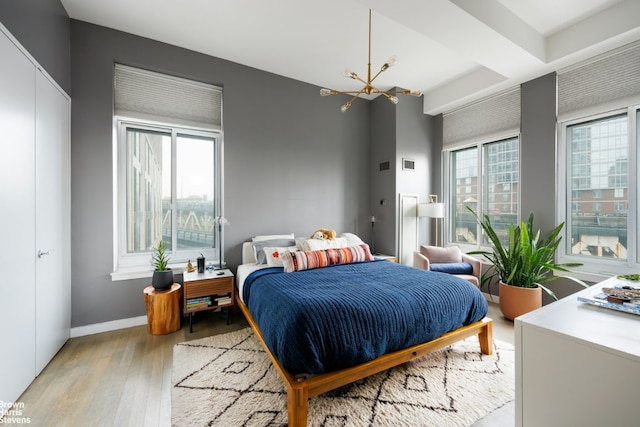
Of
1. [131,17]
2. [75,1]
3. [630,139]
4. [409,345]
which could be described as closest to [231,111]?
[131,17]

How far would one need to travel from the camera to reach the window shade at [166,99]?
2830mm

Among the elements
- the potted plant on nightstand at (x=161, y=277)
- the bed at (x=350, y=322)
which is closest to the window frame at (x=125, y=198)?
the potted plant on nightstand at (x=161, y=277)

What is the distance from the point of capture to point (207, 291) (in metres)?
2.72

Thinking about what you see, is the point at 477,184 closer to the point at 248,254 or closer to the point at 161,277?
the point at 248,254

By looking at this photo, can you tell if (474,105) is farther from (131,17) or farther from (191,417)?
(191,417)

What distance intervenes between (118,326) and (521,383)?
3.40m

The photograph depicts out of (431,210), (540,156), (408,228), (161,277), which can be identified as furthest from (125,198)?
(540,156)

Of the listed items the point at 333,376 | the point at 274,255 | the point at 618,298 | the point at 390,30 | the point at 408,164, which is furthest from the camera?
the point at 408,164

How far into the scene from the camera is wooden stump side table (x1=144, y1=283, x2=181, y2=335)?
257 centimetres

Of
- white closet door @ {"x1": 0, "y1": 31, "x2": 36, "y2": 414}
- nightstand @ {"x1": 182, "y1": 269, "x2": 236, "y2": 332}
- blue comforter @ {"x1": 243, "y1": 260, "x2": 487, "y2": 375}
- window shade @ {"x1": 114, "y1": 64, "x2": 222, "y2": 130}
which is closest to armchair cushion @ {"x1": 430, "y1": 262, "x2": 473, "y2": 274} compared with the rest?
blue comforter @ {"x1": 243, "y1": 260, "x2": 487, "y2": 375}

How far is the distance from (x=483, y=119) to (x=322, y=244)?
2991 millimetres

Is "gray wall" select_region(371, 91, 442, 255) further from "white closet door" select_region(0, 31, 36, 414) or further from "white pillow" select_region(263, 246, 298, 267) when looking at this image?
"white closet door" select_region(0, 31, 36, 414)

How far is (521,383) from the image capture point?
113 centimetres

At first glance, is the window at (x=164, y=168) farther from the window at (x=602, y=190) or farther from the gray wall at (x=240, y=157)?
the window at (x=602, y=190)
